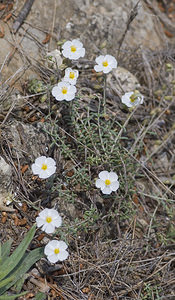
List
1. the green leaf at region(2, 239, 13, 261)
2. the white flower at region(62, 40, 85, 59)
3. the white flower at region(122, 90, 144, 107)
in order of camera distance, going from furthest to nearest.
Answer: the white flower at region(122, 90, 144, 107) → the white flower at region(62, 40, 85, 59) → the green leaf at region(2, 239, 13, 261)

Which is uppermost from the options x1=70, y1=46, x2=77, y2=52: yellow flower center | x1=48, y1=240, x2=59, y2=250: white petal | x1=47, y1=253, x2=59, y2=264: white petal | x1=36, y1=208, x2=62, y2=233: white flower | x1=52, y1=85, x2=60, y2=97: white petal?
x1=70, y1=46, x2=77, y2=52: yellow flower center

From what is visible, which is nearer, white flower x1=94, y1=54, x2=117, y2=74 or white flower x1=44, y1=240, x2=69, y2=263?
white flower x1=44, y1=240, x2=69, y2=263

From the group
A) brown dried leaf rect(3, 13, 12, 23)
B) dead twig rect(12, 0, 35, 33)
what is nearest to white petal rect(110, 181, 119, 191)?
dead twig rect(12, 0, 35, 33)

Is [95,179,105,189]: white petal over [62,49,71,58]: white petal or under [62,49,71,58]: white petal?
under

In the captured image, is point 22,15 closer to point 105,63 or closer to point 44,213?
point 105,63

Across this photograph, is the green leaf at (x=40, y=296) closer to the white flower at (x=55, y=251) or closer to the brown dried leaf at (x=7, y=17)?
the white flower at (x=55, y=251)

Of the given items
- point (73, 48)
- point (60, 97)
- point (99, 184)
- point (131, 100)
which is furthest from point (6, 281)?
point (73, 48)

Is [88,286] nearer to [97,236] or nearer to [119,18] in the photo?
[97,236]

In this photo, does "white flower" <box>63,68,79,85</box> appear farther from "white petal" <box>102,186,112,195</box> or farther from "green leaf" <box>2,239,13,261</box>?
"green leaf" <box>2,239,13,261</box>
